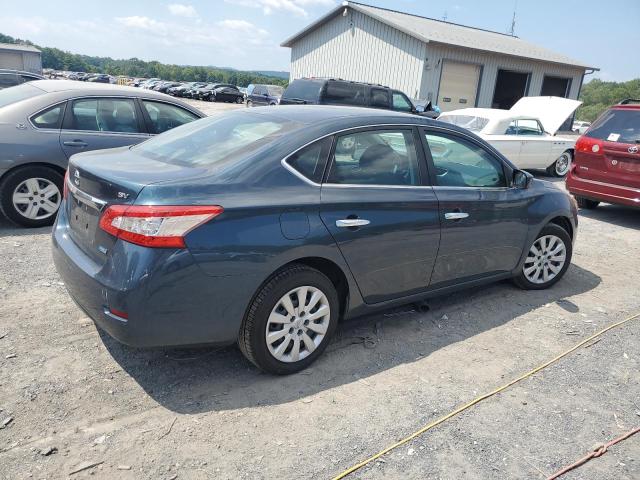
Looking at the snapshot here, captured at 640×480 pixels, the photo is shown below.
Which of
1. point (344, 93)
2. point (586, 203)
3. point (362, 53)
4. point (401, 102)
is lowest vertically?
point (586, 203)

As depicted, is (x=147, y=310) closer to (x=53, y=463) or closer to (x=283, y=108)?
(x=53, y=463)

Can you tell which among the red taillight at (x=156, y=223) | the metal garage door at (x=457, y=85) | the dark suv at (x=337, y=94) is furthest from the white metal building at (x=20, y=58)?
the red taillight at (x=156, y=223)

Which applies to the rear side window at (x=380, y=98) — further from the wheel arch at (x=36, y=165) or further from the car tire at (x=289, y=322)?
the car tire at (x=289, y=322)

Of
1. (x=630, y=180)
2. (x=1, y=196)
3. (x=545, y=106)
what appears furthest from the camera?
(x=545, y=106)

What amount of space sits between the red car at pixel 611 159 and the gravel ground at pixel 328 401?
3874 mm

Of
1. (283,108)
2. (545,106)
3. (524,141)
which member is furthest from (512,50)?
(283,108)

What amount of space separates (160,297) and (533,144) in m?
10.5

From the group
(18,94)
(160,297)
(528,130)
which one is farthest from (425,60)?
(160,297)

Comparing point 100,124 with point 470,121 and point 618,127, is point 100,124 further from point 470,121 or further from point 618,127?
point 470,121

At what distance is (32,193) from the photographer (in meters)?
5.79

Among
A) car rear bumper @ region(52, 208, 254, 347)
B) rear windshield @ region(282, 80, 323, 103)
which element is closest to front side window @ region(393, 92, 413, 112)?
rear windshield @ region(282, 80, 323, 103)

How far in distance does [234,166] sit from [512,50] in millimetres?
25161

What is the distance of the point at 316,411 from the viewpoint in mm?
3000

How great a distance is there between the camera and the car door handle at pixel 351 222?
3.27m
